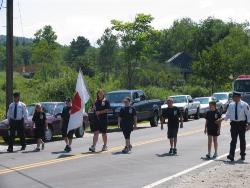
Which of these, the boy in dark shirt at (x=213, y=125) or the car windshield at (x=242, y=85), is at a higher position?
the car windshield at (x=242, y=85)

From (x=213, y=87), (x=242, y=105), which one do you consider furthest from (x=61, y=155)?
(x=213, y=87)

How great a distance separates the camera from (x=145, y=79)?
59531 millimetres

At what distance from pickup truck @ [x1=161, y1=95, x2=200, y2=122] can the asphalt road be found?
15.5m

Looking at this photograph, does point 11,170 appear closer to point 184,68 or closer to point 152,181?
point 152,181

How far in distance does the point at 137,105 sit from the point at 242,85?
10888 millimetres

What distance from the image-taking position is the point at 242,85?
128 ft

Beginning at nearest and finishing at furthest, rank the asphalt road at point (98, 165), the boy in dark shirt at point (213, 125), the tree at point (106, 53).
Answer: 1. the asphalt road at point (98, 165)
2. the boy in dark shirt at point (213, 125)
3. the tree at point (106, 53)

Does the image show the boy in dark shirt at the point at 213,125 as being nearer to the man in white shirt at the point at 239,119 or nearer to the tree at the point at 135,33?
the man in white shirt at the point at 239,119

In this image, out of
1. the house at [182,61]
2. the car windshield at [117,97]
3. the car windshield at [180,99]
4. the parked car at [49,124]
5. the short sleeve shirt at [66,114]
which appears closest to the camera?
the short sleeve shirt at [66,114]

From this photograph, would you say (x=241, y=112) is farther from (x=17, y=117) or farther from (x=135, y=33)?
(x=135, y=33)

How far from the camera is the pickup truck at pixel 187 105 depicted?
37094 millimetres

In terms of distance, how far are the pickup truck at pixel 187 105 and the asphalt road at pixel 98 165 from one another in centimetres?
1554

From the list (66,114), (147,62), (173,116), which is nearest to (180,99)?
(66,114)

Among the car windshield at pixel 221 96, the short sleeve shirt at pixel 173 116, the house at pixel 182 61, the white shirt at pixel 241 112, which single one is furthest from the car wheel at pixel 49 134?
the house at pixel 182 61
